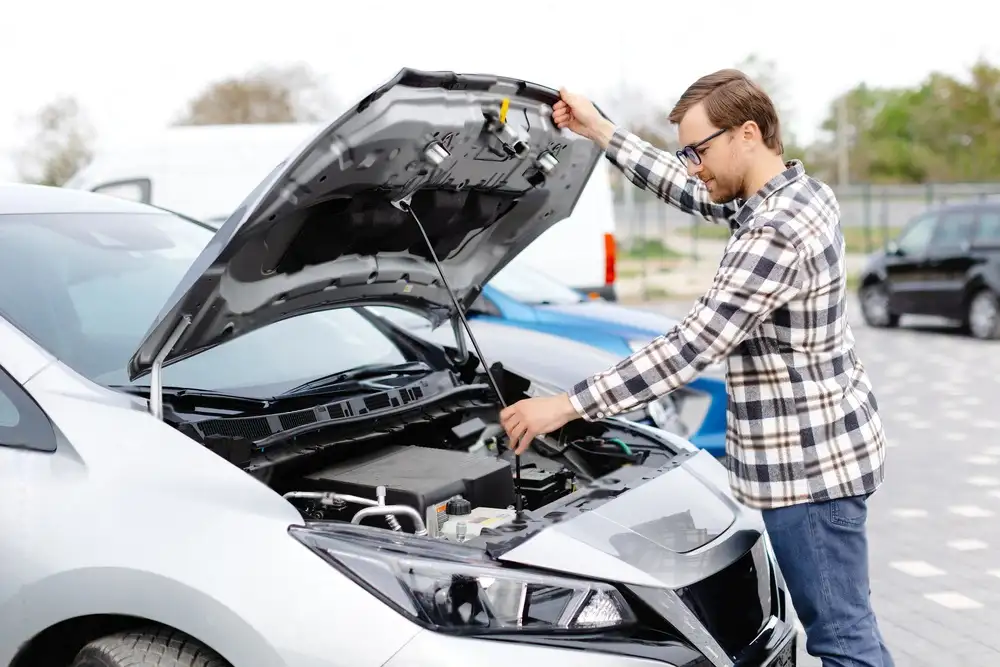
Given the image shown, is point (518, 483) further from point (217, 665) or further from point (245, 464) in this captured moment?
point (217, 665)

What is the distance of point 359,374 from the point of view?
133 inches

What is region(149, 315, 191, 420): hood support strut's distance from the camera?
2393 mm

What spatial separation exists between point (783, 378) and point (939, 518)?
3.50 metres

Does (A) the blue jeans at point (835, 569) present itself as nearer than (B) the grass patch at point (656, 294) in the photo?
Yes

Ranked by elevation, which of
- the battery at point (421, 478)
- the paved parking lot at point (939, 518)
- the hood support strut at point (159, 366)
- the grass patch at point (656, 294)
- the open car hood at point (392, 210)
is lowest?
the grass patch at point (656, 294)

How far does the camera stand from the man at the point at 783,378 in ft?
7.99

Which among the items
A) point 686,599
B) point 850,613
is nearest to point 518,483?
point 686,599

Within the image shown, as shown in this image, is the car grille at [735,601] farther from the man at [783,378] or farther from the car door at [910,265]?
the car door at [910,265]

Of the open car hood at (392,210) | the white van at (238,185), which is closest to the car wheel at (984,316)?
the white van at (238,185)

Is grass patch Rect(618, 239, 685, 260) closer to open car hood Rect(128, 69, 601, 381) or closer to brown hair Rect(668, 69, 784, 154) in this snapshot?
open car hood Rect(128, 69, 601, 381)

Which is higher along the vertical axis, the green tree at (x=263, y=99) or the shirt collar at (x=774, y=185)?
the green tree at (x=263, y=99)

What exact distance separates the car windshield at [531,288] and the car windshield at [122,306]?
334 centimetres

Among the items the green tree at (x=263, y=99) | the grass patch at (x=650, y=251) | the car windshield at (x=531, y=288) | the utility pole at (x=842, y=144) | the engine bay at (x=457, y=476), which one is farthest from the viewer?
the utility pole at (x=842, y=144)

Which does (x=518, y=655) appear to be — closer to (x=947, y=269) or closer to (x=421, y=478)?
(x=421, y=478)
